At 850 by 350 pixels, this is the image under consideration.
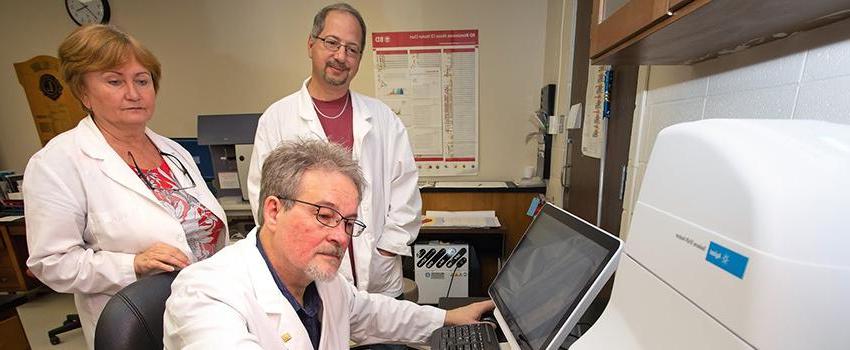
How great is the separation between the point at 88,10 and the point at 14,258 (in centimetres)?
191

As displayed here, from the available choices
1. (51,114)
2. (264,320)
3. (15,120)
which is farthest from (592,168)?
(15,120)

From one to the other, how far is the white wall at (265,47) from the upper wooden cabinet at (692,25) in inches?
68.0

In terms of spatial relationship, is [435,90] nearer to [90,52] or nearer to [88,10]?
[90,52]

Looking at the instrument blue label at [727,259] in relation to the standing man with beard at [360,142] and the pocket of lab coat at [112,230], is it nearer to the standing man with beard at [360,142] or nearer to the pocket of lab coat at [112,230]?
the standing man with beard at [360,142]

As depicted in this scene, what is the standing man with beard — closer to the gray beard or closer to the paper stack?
the gray beard

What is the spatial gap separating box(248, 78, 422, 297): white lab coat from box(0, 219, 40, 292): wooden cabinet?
2.46m

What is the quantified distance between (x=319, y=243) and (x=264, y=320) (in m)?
0.19

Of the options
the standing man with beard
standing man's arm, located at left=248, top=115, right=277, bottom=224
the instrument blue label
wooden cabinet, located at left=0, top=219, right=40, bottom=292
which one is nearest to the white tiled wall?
the instrument blue label

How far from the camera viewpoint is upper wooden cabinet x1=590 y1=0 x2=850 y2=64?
0.48m

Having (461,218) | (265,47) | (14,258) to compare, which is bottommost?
(14,258)

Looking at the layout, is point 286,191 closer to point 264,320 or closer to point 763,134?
point 264,320

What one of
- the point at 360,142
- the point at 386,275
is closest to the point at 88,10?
the point at 360,142

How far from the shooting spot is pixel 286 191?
2.50 feet

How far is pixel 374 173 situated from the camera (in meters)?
1.46
